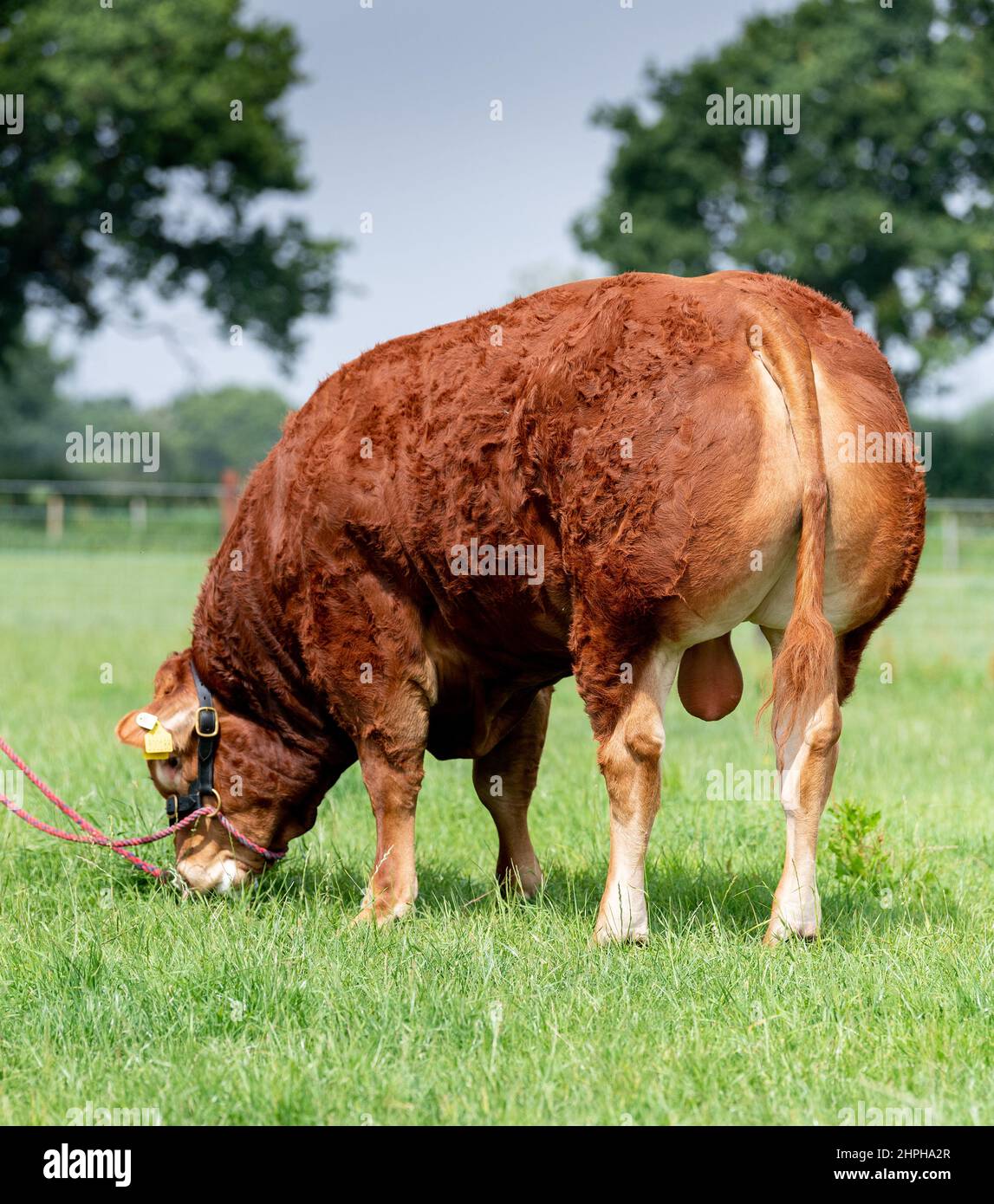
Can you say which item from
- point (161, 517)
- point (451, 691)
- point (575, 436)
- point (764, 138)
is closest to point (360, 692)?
point (451, 691)

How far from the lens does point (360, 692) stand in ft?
15.3

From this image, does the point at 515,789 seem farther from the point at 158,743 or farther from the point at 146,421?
the point at 146,421

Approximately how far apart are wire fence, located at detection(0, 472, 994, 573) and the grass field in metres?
17.4

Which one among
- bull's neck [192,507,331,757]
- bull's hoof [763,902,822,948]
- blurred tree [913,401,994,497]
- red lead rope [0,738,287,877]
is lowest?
bull's hoof [763,902,822,948]

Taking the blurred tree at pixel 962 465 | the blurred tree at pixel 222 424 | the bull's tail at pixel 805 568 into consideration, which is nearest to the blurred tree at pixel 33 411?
the blurred tree at pixel 222 424

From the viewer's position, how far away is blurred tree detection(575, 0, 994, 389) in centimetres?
3778

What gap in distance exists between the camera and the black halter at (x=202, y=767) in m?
4.94

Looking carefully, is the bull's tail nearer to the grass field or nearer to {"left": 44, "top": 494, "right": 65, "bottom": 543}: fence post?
the grass field

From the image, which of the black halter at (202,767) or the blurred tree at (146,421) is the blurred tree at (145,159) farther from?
the black halter at (202,767)

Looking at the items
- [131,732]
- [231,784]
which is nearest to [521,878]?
[231,784]

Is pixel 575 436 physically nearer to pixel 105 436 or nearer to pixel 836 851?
pixel 836 851

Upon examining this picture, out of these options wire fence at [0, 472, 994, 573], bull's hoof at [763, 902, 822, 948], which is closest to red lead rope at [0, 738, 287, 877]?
bull's hoof at [763, 902, 822, 948]

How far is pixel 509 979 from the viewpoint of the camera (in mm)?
3801

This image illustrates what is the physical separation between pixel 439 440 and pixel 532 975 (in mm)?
1744
